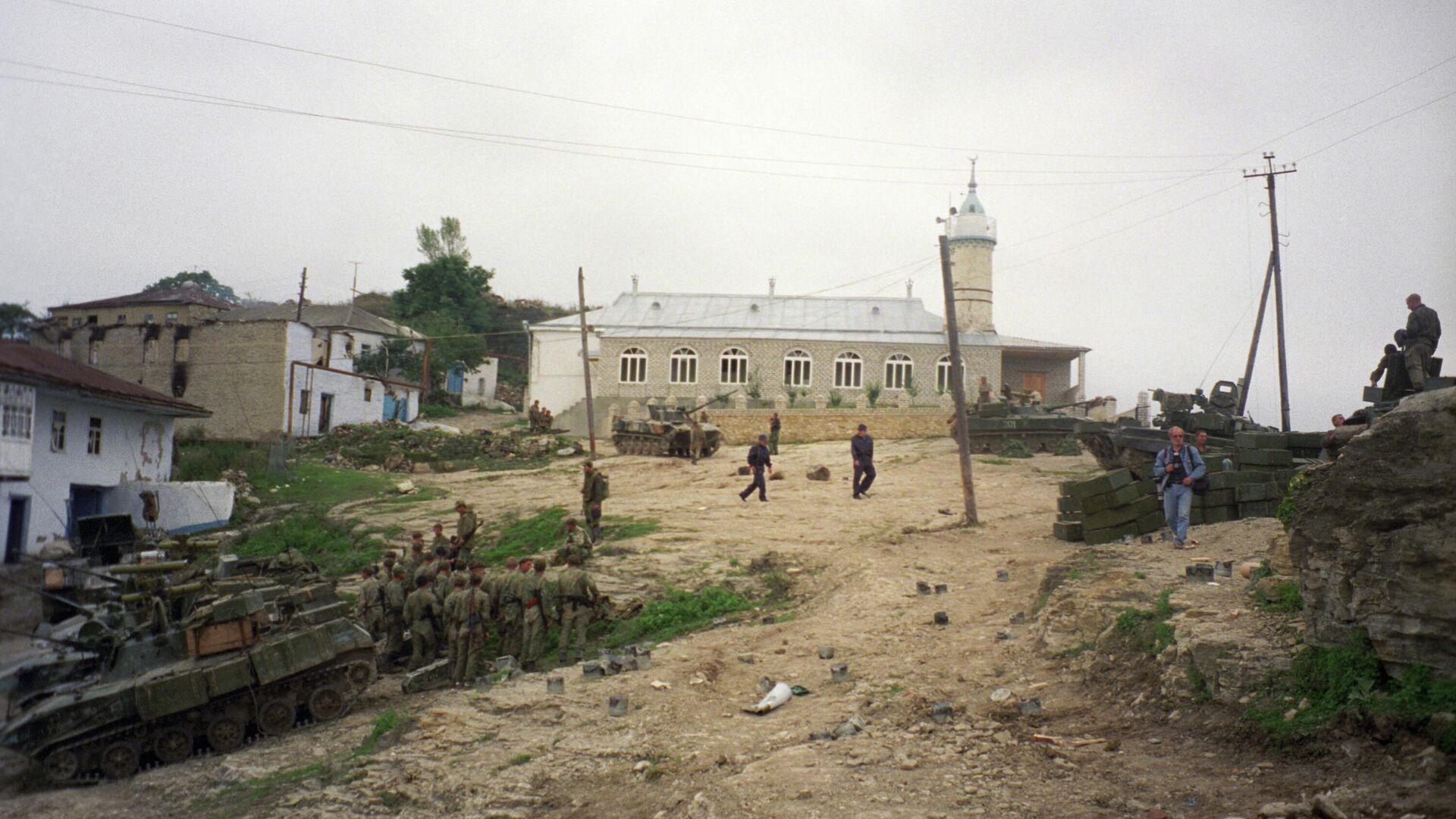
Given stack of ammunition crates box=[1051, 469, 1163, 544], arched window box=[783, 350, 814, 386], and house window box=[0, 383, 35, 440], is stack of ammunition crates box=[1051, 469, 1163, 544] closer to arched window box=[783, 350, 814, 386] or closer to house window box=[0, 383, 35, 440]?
house window box=[0, 383, 35, 440]

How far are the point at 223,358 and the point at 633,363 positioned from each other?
1309 inches

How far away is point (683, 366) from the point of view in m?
48.9

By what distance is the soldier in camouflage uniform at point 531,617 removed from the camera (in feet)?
47.4

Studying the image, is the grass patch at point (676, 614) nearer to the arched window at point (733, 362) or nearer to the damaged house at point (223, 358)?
the damaged house at point (223, 358)

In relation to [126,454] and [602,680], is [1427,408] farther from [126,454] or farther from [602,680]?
[126,454]

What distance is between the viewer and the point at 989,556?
16.5 m

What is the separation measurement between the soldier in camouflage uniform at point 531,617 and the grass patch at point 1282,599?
936 cm

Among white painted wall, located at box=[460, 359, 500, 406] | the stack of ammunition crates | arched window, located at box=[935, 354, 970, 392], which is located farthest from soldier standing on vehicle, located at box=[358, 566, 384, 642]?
white painted wall, located at box=[460, 359, 500, 406]

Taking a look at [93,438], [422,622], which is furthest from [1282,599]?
[93,438]

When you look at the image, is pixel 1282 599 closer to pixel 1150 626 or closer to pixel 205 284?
pixel 1150 626

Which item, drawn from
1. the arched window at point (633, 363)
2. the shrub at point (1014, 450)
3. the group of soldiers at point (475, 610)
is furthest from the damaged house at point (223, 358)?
the shrub at point (1014, 450)

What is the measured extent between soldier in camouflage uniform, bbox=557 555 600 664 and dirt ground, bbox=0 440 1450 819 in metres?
1.49

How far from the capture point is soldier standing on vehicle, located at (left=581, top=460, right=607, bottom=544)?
20109 millimetres

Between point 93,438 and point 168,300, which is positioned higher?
point 168,300
